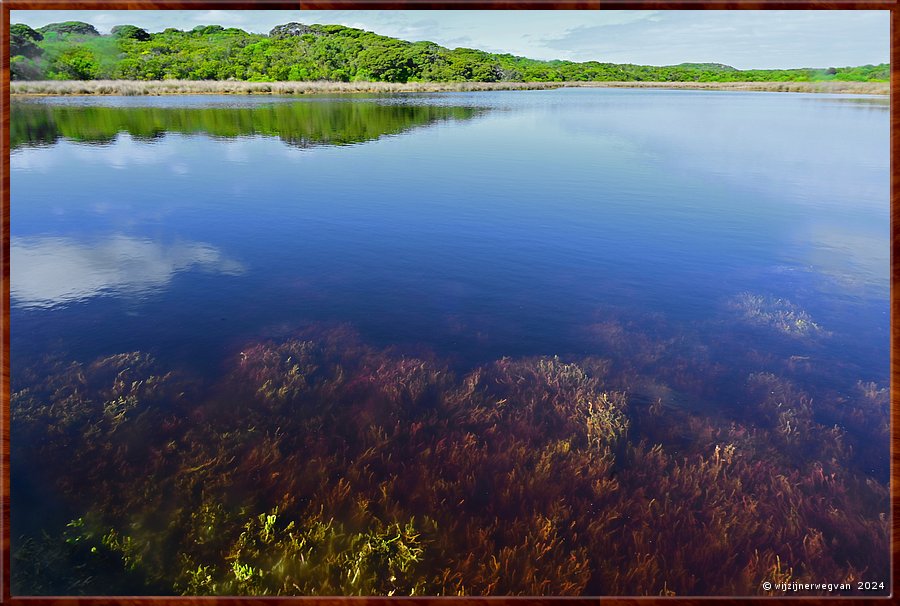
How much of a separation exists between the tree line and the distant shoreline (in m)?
2.97

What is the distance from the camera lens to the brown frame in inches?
210

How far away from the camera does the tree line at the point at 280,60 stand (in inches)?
3794

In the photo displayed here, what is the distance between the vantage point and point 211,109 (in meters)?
68.0

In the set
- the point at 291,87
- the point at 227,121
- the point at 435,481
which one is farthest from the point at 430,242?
the point at 291,87

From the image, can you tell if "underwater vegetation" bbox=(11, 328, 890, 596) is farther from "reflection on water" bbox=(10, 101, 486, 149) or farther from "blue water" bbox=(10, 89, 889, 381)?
"reflection on water" bbox=(10, 101, 486, 149)

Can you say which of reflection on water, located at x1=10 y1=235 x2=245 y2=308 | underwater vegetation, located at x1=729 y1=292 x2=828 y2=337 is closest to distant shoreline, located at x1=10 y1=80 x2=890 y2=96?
reflection on water, located at x1=10 y1=235 x2=245 y2=308

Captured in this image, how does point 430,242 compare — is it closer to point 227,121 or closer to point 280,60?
point 227,121

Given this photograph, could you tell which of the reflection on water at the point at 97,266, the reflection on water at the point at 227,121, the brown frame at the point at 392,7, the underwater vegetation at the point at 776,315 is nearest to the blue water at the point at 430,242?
the reflection on water at the point at 97,266

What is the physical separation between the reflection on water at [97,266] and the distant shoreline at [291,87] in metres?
83.2

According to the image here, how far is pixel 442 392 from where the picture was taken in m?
11.8

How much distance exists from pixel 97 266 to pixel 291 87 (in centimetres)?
9732

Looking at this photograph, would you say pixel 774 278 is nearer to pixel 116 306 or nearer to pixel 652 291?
pixel 652 291

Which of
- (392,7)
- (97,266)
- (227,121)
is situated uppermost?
(227,121)

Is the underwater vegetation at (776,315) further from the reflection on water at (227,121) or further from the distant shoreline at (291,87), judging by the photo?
the distant shoreline at (291,87)
